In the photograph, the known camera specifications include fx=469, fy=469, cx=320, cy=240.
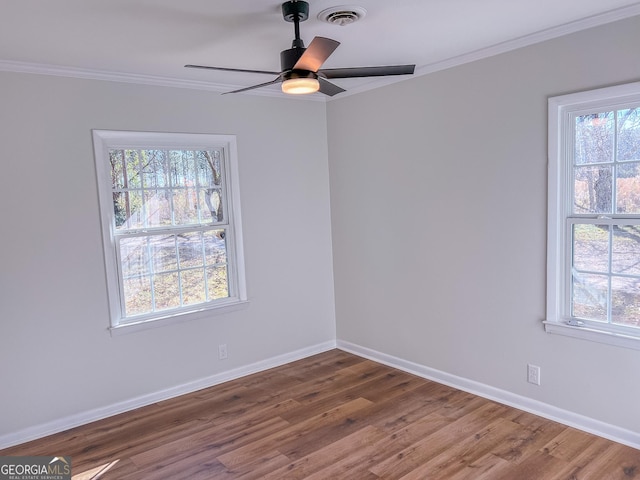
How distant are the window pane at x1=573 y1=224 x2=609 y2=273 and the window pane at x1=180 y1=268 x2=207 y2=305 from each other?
278 cm

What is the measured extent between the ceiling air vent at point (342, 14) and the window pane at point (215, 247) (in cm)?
208

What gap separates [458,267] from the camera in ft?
11.7

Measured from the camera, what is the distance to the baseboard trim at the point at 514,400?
9.17ft

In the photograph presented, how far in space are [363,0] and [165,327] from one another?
107 inches

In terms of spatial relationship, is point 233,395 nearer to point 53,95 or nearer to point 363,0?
point 53,95

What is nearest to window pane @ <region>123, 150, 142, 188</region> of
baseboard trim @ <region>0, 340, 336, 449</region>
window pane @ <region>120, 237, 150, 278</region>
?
window pane @ <region>120, 237, 150, 278</region>

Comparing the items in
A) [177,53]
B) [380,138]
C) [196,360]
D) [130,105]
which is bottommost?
[196,360]

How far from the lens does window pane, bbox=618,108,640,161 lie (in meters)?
2.64

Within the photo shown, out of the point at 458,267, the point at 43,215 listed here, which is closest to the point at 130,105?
the point at 43,215

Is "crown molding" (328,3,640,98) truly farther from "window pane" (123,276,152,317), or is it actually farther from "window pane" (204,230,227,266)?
"window pane" (123,276,152,317)

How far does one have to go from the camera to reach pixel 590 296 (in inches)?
114

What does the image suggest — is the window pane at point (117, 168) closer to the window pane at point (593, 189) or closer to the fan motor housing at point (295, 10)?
the fan motor housing at point (295, 10)
